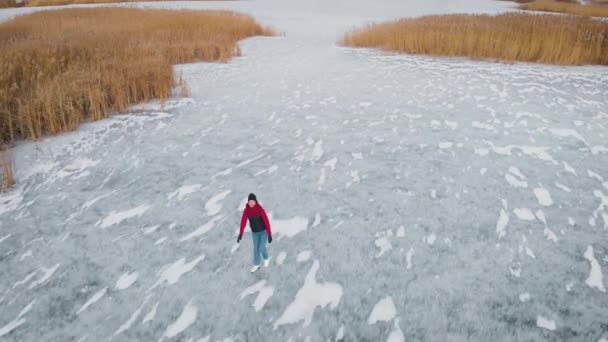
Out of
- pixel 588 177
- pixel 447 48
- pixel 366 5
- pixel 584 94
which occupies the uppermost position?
pixel 366 5

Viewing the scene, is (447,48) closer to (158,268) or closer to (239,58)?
(239,58)

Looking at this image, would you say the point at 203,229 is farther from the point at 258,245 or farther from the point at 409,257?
the point at 409,257

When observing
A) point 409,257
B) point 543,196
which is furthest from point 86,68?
point 543,196

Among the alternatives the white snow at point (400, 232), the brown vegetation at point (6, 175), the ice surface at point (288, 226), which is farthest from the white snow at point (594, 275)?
the brown vegetation at point (6, 175)

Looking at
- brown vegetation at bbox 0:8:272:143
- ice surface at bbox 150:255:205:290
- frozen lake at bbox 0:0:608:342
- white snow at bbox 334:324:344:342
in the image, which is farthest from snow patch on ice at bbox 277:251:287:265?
brown vegetation at bbox 0:8:272:143

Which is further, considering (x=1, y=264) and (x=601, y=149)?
(x=601, y=149)

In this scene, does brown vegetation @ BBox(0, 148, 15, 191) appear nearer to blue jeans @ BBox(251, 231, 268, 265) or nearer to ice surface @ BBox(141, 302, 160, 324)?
ice surface @ BBox(141, 302, 160, 324)

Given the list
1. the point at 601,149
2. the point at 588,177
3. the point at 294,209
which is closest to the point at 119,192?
the point at 294,209
